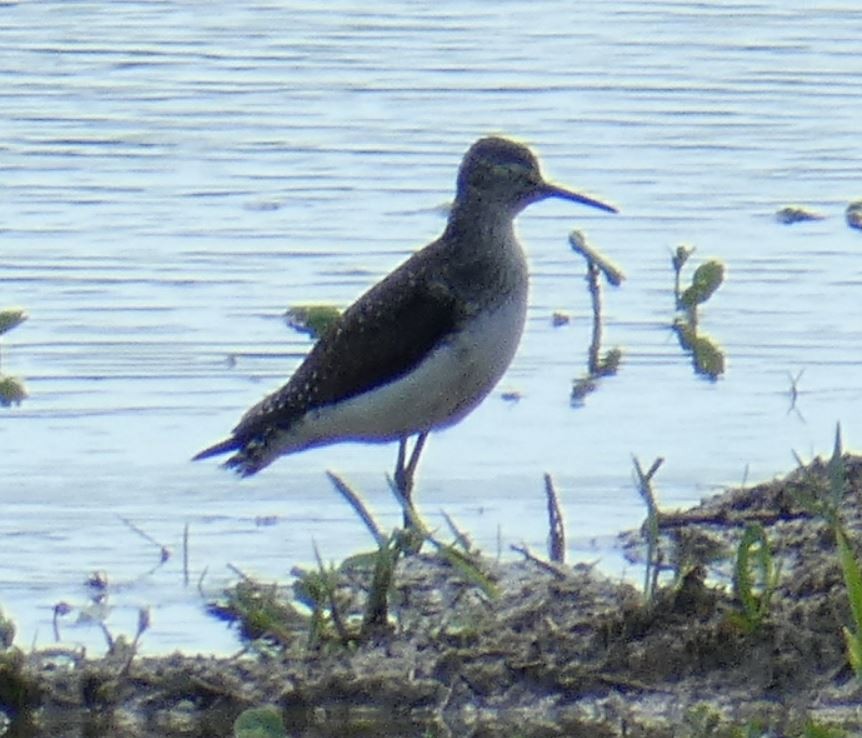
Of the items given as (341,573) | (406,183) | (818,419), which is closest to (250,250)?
(406,183)

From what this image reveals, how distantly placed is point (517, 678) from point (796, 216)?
5.37 m

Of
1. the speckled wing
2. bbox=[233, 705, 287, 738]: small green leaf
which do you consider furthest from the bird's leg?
bbox=[233, 705, 287, 738]: small green leaf

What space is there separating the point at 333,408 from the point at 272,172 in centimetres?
410

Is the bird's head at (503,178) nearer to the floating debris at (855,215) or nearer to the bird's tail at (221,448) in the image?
the bird's tail at (221,448)

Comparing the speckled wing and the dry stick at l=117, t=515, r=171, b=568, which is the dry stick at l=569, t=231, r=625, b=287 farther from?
the dry stick at l=117, t=515, r=171, b=568

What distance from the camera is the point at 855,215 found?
11.2 metres

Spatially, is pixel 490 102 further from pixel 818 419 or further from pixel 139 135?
pixel 818 419

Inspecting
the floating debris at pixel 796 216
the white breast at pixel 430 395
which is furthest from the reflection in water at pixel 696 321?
the floating debris at pixel 796 216

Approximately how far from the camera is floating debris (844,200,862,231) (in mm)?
11203

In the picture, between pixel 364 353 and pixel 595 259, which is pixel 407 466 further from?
pixel 595 259

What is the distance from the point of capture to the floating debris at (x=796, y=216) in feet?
37.3

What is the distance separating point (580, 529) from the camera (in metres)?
7.91

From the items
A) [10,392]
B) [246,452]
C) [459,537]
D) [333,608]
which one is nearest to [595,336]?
[246,452]

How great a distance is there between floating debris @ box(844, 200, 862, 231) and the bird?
2865 mm
